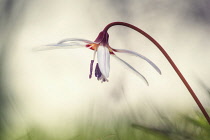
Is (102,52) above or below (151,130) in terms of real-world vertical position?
above

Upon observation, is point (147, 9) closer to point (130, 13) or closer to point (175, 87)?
point (130, 13)

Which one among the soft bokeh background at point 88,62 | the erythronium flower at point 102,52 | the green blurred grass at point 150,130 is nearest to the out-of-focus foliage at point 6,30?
the soft bokeh background at point 88,62

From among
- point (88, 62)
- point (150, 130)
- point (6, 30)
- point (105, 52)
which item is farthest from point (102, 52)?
point (6, 30)

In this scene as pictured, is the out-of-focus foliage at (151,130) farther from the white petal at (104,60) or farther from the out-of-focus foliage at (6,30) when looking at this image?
the out-of-focus foliage at (6,30)

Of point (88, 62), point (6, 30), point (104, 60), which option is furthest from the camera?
point (6, 30)

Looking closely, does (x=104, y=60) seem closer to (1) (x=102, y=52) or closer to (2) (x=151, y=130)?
(1) (x=102, y=52)
